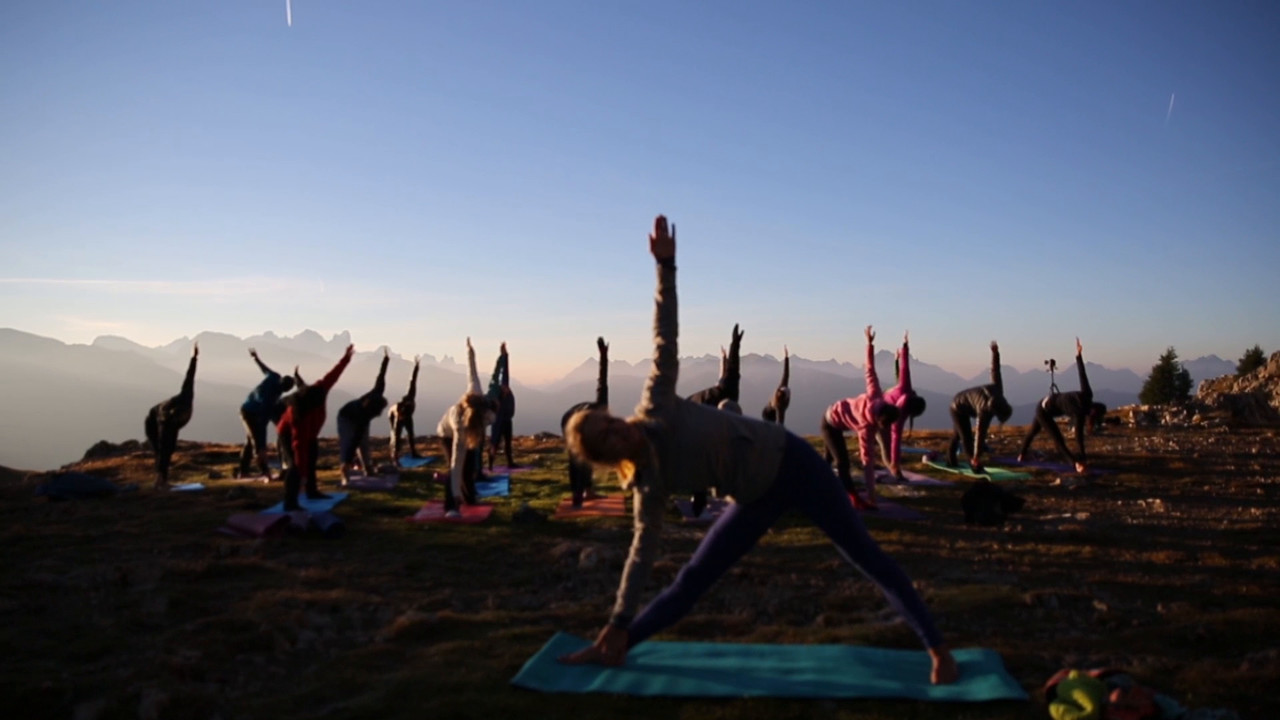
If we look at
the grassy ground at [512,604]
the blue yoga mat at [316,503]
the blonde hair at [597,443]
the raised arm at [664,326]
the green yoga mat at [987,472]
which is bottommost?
the grassy ground at [512,604]

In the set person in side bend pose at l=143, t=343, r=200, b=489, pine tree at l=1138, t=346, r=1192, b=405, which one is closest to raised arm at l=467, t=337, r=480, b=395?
person in side bend pose at l=143, t=343, r=200, b=489

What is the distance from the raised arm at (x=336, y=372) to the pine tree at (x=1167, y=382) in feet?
187

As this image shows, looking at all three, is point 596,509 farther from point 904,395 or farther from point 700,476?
point 700,476

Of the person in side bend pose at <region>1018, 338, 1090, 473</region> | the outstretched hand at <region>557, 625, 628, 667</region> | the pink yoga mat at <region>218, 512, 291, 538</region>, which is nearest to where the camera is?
the outstretched hand at <region>557, 625, 628, 667</region>

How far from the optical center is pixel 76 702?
4.80 meters

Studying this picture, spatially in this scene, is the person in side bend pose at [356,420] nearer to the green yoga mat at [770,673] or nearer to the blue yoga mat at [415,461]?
the blue yoga mat at [415,461]

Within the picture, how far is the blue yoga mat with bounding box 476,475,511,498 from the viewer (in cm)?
1482

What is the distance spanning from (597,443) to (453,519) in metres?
7.99

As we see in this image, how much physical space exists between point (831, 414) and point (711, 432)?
30.5 ft

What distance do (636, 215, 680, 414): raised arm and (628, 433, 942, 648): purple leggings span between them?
895 mm

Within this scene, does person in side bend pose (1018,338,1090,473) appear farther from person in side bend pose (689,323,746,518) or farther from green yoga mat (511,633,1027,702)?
green yoga mat (511,633,1027,702)

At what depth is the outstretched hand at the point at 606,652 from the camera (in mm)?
5012

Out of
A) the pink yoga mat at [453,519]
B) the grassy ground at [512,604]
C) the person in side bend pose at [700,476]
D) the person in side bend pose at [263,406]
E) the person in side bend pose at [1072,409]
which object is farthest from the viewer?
the person in side bend pose at [1072,409]

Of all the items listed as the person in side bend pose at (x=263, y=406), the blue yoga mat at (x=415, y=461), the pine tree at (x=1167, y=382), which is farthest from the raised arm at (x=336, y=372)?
the pine tree at (x=1167, y=382)
